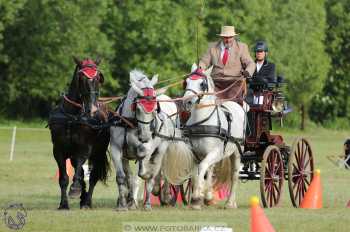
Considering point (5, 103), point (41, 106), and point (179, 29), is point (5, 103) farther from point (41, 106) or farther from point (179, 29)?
point (179, 29)

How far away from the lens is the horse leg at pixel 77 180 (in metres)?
17.0

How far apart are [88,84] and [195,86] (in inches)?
60.4

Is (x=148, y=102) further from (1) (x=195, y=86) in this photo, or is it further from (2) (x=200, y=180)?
(2) (x=200, y=180)

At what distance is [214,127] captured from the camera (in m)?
17.7

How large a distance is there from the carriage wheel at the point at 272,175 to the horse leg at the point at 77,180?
2.66 m

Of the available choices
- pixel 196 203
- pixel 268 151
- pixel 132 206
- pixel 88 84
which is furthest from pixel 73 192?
pixel 268 151

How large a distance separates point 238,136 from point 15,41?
41872mm

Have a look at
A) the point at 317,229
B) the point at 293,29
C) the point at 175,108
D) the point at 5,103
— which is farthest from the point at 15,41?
the point at 317,229

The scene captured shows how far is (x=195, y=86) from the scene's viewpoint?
56.9 feet

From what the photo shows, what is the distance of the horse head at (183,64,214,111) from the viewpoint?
17219 millimetres

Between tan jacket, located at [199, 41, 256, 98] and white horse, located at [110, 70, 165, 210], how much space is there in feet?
5.43

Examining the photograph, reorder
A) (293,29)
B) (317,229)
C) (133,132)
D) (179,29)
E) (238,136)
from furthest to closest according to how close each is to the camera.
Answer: (293,29) → (179,29) → (238,136) → (133,132) → (317,229)

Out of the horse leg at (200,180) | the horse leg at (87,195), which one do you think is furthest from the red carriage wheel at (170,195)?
the horse leg at (200,180)

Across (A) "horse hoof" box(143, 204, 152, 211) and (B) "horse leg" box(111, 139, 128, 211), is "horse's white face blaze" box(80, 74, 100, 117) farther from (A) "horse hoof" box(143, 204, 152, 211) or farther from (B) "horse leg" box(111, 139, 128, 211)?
(A) "horse hoof" box(143, 204, 152, 211)
